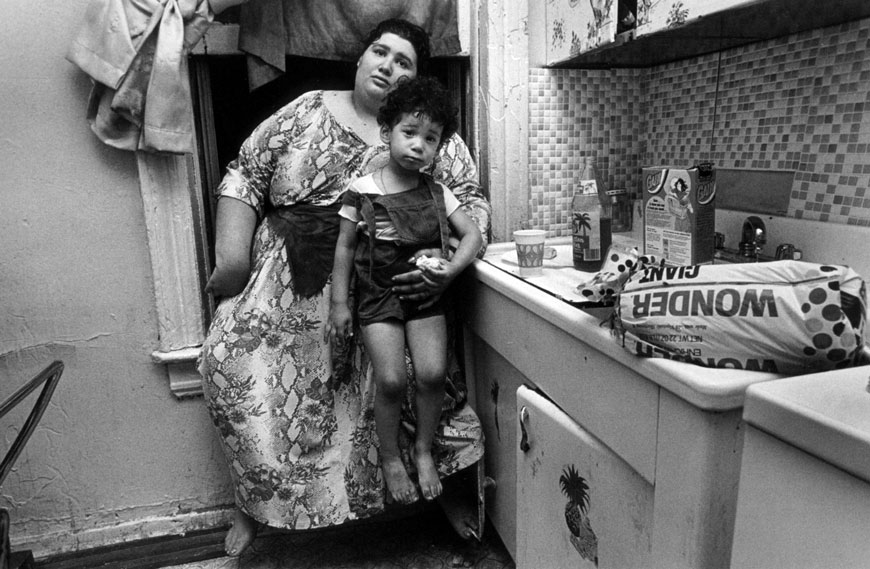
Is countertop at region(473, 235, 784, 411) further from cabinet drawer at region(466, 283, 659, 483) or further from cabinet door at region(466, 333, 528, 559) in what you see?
cabinet door at region(466, 333, 528, 559)

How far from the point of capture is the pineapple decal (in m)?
0.93

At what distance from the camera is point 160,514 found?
179 cm

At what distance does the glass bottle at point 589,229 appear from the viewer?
1.27 meters

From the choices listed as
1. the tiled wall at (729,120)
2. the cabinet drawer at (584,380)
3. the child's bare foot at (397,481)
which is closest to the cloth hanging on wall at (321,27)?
the tiled wall at (729,120)

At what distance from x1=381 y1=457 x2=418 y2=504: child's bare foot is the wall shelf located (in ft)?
3.64

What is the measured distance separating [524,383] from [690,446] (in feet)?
2.05

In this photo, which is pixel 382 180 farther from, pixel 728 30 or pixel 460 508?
pixel 460 508

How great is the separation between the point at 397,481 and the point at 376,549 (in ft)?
1.15

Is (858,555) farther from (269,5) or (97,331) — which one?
(97,331)

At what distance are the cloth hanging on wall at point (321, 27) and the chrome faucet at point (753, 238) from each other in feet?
2.97

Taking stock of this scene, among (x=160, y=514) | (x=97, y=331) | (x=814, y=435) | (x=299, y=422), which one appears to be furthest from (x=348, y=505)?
(x=814, y=435)

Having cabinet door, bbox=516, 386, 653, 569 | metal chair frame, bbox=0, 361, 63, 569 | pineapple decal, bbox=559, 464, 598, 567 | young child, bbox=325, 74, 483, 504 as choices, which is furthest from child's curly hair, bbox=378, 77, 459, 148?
metal chair frame, bbox=0, 361, 63, 569

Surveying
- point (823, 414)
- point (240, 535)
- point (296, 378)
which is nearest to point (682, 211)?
point (823, 414)

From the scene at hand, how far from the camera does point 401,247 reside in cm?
141
